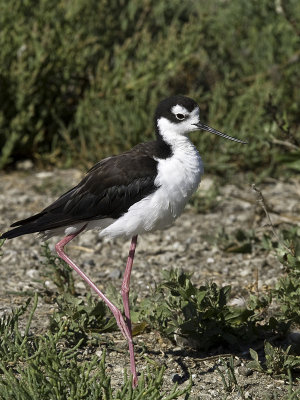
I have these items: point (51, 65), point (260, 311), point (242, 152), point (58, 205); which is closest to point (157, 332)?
point (260, 311)

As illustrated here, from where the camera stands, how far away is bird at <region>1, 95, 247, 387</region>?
10.7ft

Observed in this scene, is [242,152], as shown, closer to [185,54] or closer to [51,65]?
[185,54]

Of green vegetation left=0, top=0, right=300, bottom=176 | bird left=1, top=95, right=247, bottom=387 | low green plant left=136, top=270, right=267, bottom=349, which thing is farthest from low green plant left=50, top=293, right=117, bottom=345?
green vegetation left=0, top=0, right=300, bottom=176

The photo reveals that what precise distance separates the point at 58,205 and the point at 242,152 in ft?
7.84

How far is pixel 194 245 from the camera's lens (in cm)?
472

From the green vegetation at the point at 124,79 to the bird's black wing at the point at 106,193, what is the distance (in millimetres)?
2098

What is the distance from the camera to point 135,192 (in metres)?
3.28

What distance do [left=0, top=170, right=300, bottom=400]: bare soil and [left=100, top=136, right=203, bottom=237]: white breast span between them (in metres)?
0.58

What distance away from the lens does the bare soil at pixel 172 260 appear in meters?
3.22

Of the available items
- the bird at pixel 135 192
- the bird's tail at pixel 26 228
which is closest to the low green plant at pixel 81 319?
the bird at pixel 135 192

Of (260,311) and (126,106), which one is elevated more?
(126,106)

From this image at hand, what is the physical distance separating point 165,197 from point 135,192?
15 cm

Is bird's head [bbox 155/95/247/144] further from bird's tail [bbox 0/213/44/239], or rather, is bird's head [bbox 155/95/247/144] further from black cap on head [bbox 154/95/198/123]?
bird's tail [bbox 0/213/44/239]

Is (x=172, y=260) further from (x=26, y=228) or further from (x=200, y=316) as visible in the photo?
(x=26, y=228)
